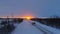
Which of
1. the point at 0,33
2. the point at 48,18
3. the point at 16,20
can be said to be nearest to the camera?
the point at 0,33

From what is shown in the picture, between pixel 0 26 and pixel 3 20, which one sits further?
pixel 3 20

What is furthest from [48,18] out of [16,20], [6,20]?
[16,20]

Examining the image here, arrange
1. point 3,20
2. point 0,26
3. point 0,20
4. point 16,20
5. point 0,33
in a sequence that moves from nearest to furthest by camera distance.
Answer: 1. point 0,33
2. point 0,26
3. point 0,20
4. point 3,20
5. point 16,20

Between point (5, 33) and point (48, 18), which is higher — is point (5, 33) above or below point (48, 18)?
below

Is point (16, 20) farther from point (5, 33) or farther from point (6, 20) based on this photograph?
point (5, 33)

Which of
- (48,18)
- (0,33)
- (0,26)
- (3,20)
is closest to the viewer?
(0,33)

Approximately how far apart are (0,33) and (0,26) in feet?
13.9

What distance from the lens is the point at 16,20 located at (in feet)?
78.5

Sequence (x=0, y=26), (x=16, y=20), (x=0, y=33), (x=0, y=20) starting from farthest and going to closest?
1. (x=16, y=20)
2. (x=0, y=20)
3. (x=0, y=26)
4. (x=0, y=33)

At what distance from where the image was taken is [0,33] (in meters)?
13.3

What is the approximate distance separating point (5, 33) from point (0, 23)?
455cm

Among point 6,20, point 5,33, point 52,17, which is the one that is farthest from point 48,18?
point 6,20

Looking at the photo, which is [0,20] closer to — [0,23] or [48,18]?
[0,23]

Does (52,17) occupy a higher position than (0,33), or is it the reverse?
(52,17)
